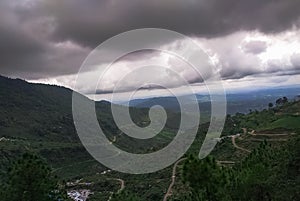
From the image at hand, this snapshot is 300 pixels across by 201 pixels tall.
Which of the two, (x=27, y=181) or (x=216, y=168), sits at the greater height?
(x=27, y=181)

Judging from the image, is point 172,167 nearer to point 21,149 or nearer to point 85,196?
point 85,196

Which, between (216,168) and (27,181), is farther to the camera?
(216,168)

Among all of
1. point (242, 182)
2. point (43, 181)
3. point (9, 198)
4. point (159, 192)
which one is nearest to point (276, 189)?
point (242, 182)

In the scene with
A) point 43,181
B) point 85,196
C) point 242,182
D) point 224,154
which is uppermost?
point 43,181

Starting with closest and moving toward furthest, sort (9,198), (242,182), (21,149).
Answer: (9,198) < (242,182) < (21,149)

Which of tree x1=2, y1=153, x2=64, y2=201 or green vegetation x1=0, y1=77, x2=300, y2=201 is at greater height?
tree x1=2, y1=153, x2=64, y2=201

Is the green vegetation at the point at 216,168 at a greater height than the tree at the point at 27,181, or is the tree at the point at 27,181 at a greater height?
the tree at the point at 27,181

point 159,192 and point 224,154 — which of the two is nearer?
point 159,192

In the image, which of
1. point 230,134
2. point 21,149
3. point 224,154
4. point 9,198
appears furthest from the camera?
point 21,149
